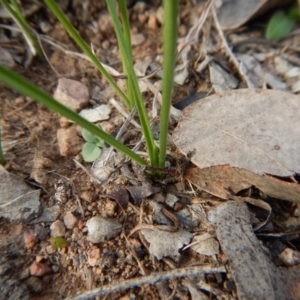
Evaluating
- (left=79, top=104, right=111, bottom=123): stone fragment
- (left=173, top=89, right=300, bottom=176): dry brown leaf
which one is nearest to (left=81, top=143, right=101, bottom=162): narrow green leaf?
(left=79, top=104, right=111, bottom=123): stone fragment

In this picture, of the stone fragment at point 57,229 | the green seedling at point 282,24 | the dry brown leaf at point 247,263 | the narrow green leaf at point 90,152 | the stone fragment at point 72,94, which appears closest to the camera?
the dry brown leaf at point 247,263

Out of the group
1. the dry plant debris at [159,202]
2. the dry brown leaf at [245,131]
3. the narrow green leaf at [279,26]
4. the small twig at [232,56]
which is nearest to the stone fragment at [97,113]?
the dry plant debris at [159,202]

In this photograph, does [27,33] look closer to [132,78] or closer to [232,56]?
[132,78]

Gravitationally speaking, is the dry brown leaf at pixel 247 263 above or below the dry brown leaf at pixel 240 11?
below

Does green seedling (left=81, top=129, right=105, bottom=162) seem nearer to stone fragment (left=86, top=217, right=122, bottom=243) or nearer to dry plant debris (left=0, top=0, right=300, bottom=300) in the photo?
dry plant debris (left=0, top=0, right=300, bottom=300)

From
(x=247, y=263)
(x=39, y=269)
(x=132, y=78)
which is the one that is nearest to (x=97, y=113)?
(x=132, y=78)

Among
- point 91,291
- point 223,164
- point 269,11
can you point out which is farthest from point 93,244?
point 269,11

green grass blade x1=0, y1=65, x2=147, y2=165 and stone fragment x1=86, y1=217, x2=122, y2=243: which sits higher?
green grass blade x1=0, y1=65, x2=147, y2=165

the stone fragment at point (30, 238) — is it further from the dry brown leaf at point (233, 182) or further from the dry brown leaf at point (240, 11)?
the dry brown leaf at point (240, 11)
